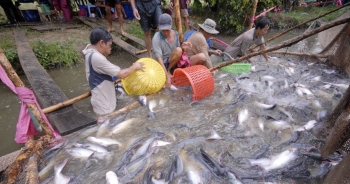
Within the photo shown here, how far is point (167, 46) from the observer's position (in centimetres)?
476

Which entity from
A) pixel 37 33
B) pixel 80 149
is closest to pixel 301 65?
pixel 80 149

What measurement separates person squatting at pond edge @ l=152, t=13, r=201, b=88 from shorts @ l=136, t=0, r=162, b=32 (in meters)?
0.95

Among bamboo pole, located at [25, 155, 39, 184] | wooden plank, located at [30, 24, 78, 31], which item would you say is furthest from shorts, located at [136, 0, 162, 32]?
wooden plank, located at [30, 24, 78, 31]

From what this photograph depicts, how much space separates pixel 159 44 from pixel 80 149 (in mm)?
2735

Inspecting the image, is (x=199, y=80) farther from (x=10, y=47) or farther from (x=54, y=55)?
(x=10, y=47)

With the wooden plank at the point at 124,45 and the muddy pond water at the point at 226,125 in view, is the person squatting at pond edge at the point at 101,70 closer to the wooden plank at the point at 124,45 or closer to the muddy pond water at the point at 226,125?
the muddy pond water at the point at 226,125

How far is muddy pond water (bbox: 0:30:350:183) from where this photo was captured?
2703mm

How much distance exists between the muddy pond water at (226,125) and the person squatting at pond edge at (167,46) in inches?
28.3

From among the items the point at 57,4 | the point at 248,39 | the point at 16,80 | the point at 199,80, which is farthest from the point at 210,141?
the point at 57,4

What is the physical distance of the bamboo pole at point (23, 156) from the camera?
2264 mm

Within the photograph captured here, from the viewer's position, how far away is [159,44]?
4605 mm

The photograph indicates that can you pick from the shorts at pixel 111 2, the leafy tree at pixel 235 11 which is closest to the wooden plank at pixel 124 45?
the shorts at pixel 111 2

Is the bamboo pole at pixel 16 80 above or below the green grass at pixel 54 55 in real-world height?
above

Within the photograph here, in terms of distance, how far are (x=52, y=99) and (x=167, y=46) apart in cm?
261
